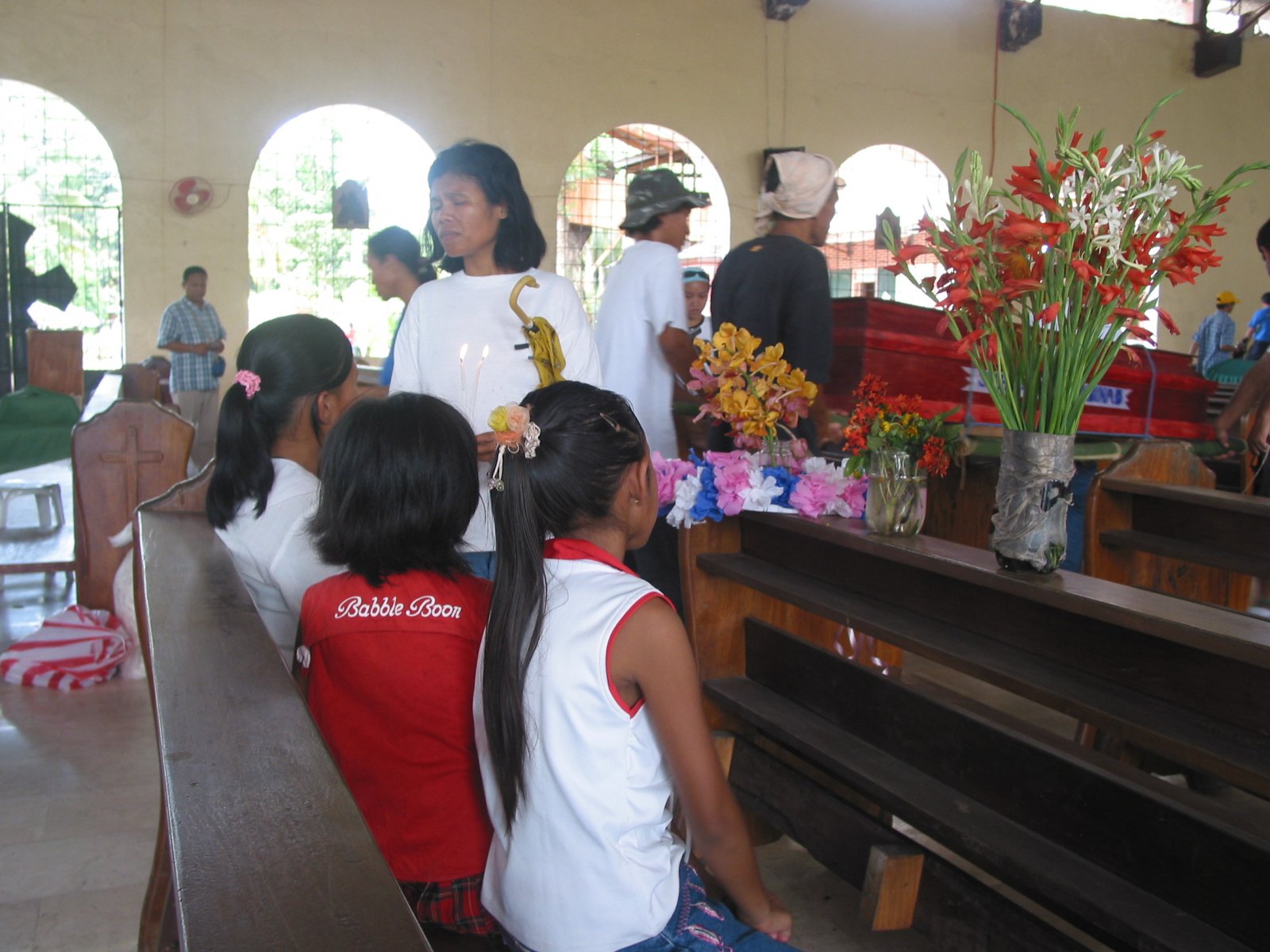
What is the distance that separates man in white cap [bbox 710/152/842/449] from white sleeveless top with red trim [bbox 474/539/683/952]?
1.77m

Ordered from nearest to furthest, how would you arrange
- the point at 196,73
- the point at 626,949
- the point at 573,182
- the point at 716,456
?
the point at 626,949 → the point at 716,456 → the point at 196,73 → the point at 573,182

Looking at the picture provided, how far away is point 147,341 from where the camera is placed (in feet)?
28.5

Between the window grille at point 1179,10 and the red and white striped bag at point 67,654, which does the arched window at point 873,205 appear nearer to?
the window grille at point 1179,10

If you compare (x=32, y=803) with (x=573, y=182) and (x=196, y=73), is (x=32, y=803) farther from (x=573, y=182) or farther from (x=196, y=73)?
(x=573, y=182)

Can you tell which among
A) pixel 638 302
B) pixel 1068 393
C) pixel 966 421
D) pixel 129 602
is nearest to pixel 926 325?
pixel 966 421

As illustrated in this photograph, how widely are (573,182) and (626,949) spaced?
9.56 meters

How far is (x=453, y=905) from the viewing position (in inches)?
55.3

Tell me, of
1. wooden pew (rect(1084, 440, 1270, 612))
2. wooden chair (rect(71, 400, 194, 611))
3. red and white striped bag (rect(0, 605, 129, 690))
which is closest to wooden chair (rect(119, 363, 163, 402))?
wooden chair (rect(71, 400, 194, 611))

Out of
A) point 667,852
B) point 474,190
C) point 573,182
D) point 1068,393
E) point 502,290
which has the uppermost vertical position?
point 573,182

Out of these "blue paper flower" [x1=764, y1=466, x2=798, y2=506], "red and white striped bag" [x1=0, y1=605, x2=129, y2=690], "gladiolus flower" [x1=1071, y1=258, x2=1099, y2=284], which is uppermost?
"gladiolus flower" [x1=1071, y1=258, x2=1099, y2=284]

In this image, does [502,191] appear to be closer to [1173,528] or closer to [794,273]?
[794,273]

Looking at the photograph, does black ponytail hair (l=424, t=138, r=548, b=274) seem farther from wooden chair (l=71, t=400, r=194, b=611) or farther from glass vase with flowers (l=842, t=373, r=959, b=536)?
wooden chair (l=71, t=400, r=194, b=611)

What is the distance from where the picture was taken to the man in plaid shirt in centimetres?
802

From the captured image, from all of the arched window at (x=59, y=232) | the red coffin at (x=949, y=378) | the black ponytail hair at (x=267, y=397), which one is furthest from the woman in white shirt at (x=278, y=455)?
the arched window at (x=59, y=232)
